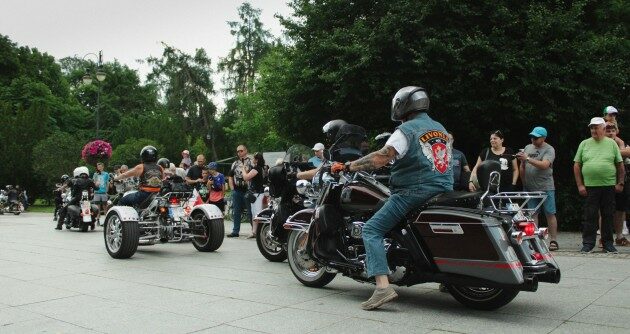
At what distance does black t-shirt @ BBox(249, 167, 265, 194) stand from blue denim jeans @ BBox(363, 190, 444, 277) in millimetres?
7110

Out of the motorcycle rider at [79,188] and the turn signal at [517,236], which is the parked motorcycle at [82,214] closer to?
the motorcycle rider at [79,188]

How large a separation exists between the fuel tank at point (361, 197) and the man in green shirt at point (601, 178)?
14.9ft

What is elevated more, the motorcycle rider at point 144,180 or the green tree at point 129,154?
the green tree at point 129,154

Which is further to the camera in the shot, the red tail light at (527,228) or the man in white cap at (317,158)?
the man in white cap at (317,158)

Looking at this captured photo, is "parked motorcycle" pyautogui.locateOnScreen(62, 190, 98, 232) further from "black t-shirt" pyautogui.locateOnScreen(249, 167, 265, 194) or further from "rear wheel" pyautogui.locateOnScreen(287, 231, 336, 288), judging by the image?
"rear wheel" pyautogui.locateOnScreen(287, 231, 336, 288)

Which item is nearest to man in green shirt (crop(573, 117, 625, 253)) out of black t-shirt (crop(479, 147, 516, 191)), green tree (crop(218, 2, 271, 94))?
black t-shirt (crop(479, 147, 516, 191))

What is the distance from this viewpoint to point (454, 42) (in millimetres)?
14789

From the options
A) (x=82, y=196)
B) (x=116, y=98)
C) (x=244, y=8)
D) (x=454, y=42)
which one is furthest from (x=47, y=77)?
(x=454, y=42)

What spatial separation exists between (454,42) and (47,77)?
53195 mm

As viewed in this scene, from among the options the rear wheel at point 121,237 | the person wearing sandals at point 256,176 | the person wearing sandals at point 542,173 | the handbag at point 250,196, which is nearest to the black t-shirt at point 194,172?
the handbag at point 250,196

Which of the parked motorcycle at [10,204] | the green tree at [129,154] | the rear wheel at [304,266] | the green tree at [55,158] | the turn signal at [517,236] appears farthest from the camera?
the green tree at [129,154]

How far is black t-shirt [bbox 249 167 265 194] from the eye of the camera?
12453 mm

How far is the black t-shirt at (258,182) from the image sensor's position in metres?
12.5

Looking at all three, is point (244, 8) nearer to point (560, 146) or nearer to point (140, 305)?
point (560, 146)
